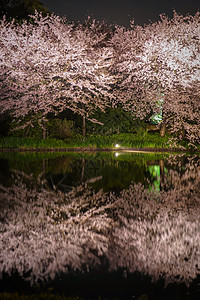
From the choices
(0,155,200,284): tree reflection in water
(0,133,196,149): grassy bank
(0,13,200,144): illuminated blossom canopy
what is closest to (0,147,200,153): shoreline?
(0,133,196,149): grassy bank

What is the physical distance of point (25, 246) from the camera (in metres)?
5.02

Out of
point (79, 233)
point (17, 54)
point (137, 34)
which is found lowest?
point (79, 233)

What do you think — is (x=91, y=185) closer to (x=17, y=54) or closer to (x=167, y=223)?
(x=167, y=223)

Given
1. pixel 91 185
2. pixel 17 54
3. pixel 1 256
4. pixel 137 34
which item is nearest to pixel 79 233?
pixel 1 256

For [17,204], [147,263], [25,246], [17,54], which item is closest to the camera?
[147,263]

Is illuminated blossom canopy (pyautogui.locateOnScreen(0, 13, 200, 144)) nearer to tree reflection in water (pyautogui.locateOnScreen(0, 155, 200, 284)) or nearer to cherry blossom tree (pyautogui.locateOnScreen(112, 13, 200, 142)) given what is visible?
cherry blossom tree (pyautogui.locateOnScreen(112, 13, 200, 142))

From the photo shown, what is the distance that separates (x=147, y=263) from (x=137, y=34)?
→ 23.1m

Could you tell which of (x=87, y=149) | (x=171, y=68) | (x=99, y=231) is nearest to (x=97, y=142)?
(x=87, y=149)

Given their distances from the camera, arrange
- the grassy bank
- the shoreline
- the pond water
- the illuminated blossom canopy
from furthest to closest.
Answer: the grassy bank < the shoreline < the illuminated blossom canopy < the pond water

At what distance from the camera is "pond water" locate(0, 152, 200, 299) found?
3863mm

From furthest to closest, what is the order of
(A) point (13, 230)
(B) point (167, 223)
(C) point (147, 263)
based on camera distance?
(B) point (167, 223), (A) point (13, 230), (C) point (147, 263)

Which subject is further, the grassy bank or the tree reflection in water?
the grassy bank

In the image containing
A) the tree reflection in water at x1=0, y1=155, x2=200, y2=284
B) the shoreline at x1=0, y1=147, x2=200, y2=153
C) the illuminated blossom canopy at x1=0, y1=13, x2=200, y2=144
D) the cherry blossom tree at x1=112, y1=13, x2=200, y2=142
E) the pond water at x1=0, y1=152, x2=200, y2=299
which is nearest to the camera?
the pond water at x1=0, y1=152, x2=200, y2=299

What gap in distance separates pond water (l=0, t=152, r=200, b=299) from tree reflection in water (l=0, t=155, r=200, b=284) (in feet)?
0.04
